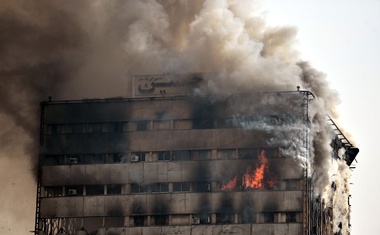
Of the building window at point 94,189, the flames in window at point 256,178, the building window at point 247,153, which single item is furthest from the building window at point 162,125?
the flames in window at point 256,178

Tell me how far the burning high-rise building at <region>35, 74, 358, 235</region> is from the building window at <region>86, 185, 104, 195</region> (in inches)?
5.1

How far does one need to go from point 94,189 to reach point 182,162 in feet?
35.0

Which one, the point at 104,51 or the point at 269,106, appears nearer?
the point at 269,106

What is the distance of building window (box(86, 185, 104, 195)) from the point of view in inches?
4646

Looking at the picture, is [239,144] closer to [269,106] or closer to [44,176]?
[269,106]

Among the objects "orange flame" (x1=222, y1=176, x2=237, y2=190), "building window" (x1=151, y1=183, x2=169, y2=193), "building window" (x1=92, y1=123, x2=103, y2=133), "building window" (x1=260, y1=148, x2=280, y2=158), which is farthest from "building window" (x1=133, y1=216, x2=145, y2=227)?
"building window" (x1=260, y1=148, x2=280, y2=158)

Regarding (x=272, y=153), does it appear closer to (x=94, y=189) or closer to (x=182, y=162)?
(x=182, y=162)

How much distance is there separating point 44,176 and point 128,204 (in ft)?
35.4

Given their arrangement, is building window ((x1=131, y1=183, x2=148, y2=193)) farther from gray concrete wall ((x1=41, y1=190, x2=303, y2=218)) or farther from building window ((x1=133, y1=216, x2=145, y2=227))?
building window ((x1=133, y1=216, x2=145, y2=227))

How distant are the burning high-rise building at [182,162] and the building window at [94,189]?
128 millimetres

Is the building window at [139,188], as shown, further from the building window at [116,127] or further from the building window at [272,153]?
the building window at [272,153]

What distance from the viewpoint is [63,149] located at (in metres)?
120

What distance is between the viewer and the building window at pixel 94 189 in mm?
118000

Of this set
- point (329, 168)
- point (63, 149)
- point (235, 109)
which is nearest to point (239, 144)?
point (235, 109)
